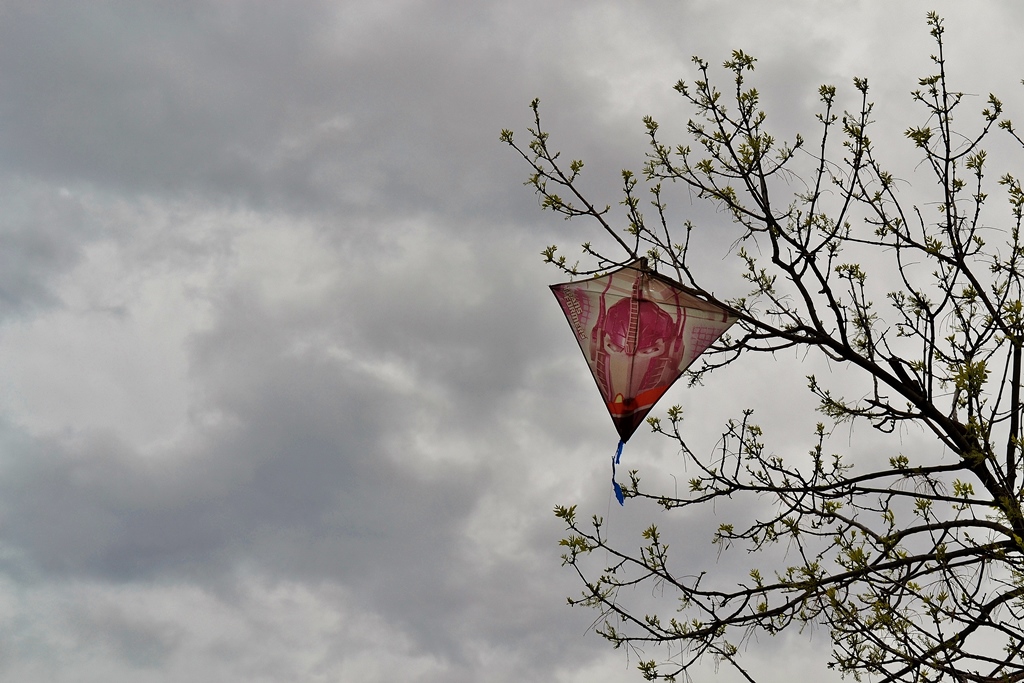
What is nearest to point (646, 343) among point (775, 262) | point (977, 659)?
point (775, 262)

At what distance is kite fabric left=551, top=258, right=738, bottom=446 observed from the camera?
707 centimetres

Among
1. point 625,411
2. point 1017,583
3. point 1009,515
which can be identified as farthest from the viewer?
point 625,411

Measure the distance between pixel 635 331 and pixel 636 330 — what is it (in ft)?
0.03

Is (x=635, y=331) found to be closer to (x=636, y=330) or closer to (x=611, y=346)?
(x=636, y=330)

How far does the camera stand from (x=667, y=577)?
6816 millimetres

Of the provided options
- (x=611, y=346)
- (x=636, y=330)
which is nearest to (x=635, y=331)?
(x=636, y=330)

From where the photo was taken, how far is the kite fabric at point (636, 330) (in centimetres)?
707

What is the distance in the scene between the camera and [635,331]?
7152 millimetres

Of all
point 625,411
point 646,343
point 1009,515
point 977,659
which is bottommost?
point 977,659

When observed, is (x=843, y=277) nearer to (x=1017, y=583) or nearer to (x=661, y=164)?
(x=661, y=164)

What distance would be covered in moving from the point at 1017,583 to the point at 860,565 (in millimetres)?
1279

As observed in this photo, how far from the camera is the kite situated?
7070mm

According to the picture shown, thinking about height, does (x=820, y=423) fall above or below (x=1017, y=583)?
above

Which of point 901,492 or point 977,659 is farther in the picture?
point 901,492
